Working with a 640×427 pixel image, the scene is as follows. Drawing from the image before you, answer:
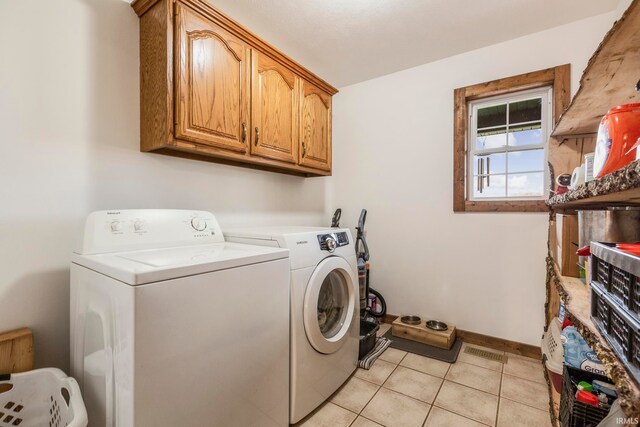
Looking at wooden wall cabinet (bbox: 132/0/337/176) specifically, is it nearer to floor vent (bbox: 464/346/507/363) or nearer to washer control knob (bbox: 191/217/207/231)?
washer control knob (bbox: 191/217/207/231)

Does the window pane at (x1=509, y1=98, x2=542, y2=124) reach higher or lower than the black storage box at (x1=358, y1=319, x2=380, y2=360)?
higher

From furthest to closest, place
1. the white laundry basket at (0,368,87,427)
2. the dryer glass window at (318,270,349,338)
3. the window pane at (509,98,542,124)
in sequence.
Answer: the window pane at (509,98,542,124)
the dryer glass window at (318,270,349,338)
the white laundry basket at (0,368,87,427)

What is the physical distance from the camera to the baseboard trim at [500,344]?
A: 7.03ft

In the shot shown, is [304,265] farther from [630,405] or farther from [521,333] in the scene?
[521,333]

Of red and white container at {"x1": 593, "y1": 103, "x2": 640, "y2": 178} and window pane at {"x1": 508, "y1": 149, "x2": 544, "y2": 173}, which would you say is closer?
red and white container at {"x1": 593, "y1": 103, "x2": 640, "y2": 178}

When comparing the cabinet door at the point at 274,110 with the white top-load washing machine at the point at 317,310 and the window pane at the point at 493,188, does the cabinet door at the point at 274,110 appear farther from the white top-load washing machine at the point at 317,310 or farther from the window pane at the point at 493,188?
the window pane at the point at 493,188

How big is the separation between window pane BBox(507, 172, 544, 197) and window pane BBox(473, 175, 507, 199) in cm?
5

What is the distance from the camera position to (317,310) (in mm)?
1598

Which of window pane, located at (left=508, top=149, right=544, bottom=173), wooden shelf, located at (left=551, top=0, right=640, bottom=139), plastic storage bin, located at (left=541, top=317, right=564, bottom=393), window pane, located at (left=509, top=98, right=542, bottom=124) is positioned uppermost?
window pane, located at (left=509, top=98, right=542, bottom=124)

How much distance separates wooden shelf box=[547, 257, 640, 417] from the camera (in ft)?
1.55

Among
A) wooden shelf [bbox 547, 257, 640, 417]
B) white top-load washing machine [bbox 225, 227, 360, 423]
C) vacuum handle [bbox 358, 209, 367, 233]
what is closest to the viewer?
wooden shelf [bbox 547, 257, 640, 417]

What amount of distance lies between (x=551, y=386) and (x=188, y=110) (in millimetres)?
2588

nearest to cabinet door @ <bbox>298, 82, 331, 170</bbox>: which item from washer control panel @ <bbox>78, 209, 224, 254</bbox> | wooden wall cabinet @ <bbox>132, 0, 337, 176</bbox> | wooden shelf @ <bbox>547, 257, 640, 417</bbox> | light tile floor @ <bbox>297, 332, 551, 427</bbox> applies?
wooden wall cabinet @ <bbox>132, 0, 337, 176</bbox>

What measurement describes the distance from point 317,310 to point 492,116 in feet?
7.25
